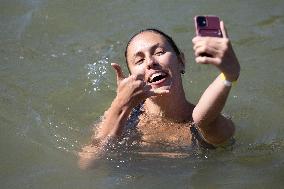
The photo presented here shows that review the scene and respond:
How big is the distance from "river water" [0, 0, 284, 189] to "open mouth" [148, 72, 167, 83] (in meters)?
0.64

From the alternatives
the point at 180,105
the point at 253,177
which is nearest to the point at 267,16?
the point at 180,105

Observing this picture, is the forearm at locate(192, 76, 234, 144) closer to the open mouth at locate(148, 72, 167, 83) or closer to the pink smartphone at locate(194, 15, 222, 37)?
the pink smartphone at locate(194, 15, 222, 37)

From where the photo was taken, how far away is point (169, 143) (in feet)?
16.1

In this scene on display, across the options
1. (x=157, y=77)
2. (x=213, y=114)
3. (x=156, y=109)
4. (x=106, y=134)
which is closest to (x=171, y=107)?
(x=156, y=109)

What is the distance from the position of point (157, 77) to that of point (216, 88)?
0.98m

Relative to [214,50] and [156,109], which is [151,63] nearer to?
[156,109]

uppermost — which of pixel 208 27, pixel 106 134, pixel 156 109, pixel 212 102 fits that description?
pixel 208 27

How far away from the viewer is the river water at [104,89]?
454 cm

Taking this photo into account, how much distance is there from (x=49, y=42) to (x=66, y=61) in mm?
633

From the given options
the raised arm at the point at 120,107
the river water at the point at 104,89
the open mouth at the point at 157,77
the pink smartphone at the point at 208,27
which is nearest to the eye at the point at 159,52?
the open mouth at the point at 157,77

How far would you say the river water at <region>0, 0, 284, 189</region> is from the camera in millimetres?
4535

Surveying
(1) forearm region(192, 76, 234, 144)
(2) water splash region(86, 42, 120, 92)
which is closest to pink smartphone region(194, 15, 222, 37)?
(1) forearm region(192, 76, 234, 144)

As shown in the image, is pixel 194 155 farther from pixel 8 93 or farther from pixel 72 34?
pixel 72 34

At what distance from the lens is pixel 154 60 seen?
4836 mm
